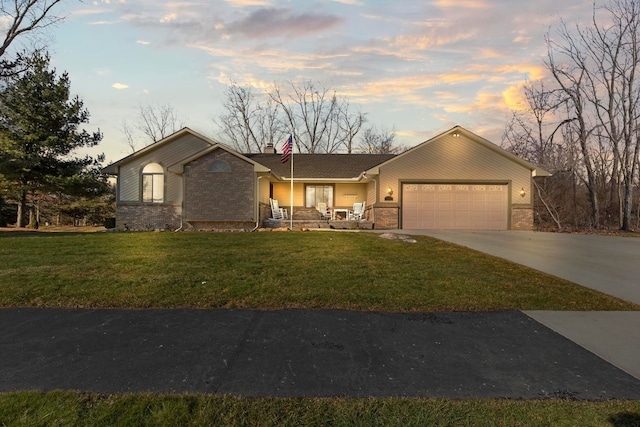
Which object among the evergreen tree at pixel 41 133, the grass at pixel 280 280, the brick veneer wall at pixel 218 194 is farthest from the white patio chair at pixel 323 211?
the evergreen tree at pixel 41 133

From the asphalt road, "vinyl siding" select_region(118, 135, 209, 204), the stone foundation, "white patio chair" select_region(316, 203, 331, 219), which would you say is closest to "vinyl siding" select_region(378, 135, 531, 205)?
the stone foundation

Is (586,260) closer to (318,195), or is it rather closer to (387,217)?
(387,217)

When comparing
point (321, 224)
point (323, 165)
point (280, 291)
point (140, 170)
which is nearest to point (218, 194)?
point (140, 170)

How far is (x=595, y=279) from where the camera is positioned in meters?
6.84

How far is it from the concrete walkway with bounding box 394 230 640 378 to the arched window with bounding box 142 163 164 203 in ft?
51.5

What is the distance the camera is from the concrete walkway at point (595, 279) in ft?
12.4

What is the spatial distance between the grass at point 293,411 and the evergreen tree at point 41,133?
22.7 m

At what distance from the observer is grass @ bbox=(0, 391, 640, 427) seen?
2383mm

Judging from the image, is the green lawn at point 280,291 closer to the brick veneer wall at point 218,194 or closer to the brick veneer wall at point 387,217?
the brick veneer wall at point 218,194

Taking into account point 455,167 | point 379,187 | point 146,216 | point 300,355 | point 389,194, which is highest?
point 455,167

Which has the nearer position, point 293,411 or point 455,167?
point 293,411

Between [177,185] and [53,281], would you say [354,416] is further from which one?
[177,185]

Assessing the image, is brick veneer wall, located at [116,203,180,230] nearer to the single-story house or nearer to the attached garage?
the single-story house

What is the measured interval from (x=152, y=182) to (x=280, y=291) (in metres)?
16.3
